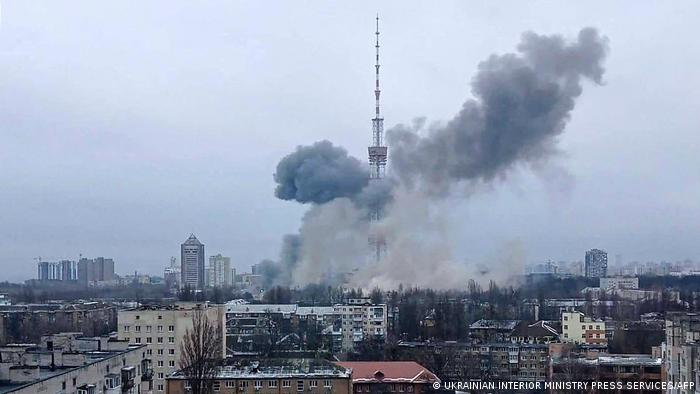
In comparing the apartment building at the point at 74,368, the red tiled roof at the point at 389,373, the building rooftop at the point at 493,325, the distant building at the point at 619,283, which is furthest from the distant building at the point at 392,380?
the distant building at the point at 619,283

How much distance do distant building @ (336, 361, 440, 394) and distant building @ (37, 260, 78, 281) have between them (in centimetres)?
8007

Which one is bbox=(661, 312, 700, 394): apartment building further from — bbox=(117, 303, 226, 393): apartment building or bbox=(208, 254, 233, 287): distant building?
bbox=(208, 254, 233, 287): distant building

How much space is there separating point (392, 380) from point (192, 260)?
7310cm

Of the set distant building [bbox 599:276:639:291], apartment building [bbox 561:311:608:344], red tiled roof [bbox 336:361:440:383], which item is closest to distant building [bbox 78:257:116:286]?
distant building [bbox 599:276:639:291]

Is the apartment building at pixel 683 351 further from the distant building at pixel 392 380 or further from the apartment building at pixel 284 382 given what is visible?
the apartment building at pixel 284 382

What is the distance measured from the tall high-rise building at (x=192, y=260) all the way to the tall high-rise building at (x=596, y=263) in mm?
41007

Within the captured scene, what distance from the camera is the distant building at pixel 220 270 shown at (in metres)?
98.6

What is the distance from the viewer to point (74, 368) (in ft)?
40.1

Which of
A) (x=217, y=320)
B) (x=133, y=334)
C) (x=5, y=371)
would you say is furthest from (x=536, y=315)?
(x=5, y=371)

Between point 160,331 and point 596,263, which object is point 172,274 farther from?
point 160,331

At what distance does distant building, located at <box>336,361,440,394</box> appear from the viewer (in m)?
20.5

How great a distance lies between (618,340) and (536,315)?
13.7 m

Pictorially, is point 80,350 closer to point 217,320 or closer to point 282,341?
point 217,320

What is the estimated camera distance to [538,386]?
2455cm
